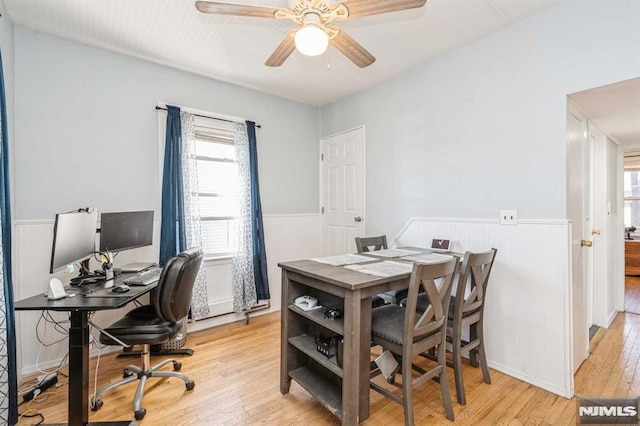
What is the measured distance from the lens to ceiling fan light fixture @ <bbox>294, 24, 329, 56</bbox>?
5.40 ft

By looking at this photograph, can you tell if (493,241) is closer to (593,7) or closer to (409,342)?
(409,342)

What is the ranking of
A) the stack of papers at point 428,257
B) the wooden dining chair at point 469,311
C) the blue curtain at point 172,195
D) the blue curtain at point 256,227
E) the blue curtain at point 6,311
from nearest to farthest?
the blue curtain at point 6,311 < the wooden dining chair at point 469,311 < the stack of papers at point 428,257 < the blue curtain at point 172,195 < the blue curtain at point 256,227

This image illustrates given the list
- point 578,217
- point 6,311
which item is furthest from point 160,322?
point 578,217

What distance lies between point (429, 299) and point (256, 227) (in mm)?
2299

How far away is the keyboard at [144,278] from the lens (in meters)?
2.06

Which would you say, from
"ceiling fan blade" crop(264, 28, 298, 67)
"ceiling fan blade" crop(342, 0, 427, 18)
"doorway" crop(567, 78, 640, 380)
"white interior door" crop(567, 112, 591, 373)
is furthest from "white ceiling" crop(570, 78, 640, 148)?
"ceiling fan blade" crop(264, 28, 298, 67)

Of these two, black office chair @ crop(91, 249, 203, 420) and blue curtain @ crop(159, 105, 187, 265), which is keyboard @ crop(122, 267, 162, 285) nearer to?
black office chair @ crop(91, 249, 203, 420)

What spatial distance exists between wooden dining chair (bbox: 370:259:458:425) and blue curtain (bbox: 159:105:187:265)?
2.04 metres

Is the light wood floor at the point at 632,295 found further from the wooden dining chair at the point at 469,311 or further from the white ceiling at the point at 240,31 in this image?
the white ceiling at the point at 240,31

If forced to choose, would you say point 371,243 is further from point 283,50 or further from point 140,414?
point 140,414

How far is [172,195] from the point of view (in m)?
2.95

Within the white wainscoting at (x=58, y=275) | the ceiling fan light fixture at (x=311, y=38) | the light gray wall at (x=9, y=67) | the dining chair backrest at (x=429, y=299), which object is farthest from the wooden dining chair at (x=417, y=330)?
the light gray wall at (x=9, y=67)

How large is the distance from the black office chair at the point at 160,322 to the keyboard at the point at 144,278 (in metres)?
0.21

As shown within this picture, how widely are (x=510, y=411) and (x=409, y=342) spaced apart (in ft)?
3.09
